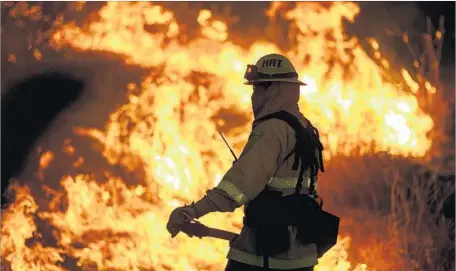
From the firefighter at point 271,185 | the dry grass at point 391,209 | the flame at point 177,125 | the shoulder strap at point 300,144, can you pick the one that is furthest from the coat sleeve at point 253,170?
the dry grass at point 391,209

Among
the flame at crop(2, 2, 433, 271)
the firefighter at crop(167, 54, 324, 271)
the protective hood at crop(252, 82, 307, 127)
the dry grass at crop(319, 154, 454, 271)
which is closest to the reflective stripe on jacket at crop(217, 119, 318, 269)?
the firefighter at crop(167, 54, 324, 271)

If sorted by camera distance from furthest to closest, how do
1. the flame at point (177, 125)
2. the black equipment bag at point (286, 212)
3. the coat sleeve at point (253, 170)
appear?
the flame at point (177, 125) → the black equipment bag at point (286, 212) → the coat sleeve at point (253, 170)

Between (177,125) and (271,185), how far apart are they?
3.23 meters

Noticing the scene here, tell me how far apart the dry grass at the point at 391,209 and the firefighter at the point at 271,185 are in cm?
336

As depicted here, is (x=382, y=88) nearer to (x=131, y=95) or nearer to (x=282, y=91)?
(x=131, y=95)

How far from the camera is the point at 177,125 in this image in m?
7.85

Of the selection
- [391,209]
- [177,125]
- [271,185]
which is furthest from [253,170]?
[391,209]

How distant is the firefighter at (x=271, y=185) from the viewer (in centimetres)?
456

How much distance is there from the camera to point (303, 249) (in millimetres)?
4883

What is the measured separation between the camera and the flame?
777cm

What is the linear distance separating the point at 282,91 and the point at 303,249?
937 mm

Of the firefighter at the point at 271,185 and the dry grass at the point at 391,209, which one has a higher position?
the dry grass at the point at 391,209

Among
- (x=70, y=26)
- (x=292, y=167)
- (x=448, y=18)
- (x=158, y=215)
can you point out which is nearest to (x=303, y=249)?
(x=292, y=167)

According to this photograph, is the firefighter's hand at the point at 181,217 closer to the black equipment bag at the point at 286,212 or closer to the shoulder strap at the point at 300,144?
the black equipment bag at the point at 286,212
